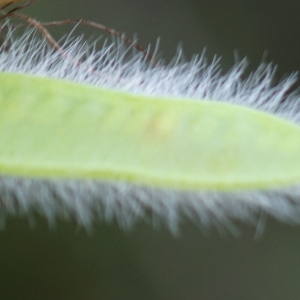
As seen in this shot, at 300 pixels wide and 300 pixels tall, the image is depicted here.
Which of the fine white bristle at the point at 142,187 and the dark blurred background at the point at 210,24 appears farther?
the dark blurred background at the point at 210,24

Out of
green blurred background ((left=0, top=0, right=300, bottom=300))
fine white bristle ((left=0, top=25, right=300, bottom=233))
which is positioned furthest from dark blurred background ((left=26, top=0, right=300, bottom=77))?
fine white bristle ((left=0, top=25, right=300, bottom=233))

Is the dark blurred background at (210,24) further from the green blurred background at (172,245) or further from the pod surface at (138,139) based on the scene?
the pod surface at (138,139)

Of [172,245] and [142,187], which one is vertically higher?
[142,187]

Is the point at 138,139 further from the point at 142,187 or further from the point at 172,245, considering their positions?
the point at 172,245

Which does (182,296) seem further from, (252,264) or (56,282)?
(56,282)

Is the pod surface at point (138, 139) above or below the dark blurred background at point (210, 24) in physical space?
above

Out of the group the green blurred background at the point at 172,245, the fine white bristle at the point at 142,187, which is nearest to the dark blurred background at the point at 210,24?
the green blurred background at the point at 172,245

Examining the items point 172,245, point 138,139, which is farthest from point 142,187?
point 172,245
